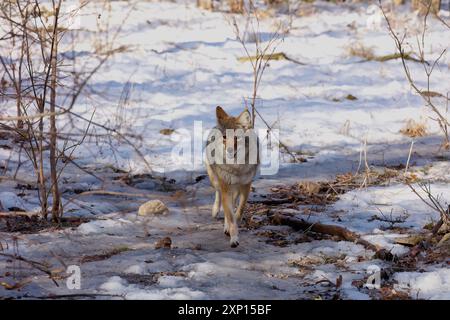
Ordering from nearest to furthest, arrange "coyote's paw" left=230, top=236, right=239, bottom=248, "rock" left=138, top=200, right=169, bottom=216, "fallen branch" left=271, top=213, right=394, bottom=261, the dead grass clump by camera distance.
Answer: "fallen branch" left=271, top=213, right=394, bottom=261, "coyote's paw" left=230, top=236, right=239, bottom=248, "rock" left=138, top=200, right=169, bottom=216, the dead grass clump

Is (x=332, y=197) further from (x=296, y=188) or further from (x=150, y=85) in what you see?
(x=150, y=85)

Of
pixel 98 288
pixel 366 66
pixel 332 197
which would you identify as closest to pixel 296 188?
pixel 332 197

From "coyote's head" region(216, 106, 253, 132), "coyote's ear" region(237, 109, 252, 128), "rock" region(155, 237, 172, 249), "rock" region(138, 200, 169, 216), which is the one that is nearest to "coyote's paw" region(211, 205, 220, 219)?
"rock" region(138, 200, 169, 216)

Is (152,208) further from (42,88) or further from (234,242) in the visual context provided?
(42,88)

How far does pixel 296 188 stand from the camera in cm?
840

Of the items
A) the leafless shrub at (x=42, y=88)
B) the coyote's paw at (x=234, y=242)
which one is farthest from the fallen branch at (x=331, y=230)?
the leafless shrub at (x=42, y=88)

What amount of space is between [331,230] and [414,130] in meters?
5.52

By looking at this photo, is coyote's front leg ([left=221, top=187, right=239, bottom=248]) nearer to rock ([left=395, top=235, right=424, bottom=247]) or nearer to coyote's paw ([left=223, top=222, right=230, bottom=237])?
coyote's paw ([left=223, top=222, right=230, bottom=237])

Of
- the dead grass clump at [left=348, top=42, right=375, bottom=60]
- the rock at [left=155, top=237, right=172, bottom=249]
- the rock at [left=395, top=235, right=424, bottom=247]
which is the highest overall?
the dead grass clump at [left=348, top=42, right=375, bottom=60]

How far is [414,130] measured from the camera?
11.3 metres

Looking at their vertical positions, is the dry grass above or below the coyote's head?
below

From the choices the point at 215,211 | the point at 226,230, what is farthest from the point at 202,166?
the point at 226,230

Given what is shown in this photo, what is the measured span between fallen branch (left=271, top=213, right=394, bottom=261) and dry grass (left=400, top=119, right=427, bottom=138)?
517 centimetres

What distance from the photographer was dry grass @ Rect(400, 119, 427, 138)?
1134cm
